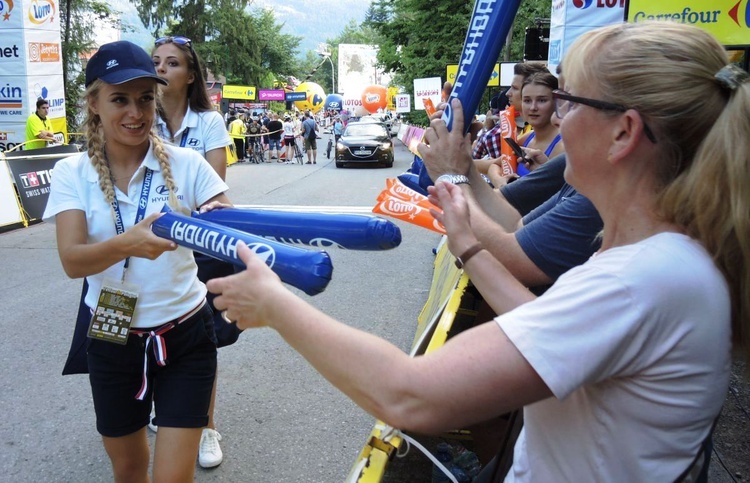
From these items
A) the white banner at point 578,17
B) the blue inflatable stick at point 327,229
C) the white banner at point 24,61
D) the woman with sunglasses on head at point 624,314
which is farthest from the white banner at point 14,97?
the woman with sunglasses on head at point 624,314

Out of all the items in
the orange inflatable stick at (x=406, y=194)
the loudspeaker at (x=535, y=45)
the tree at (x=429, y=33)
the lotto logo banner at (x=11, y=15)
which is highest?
the tree at (x=429, y=33)

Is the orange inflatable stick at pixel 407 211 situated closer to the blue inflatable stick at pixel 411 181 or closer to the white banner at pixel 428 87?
the blue inflatable stick at pixel 411 181

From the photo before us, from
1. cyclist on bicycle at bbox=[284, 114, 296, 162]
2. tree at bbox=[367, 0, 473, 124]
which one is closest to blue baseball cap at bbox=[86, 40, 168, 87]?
cyclist on bicycle at bbox=[284, 114, 296, 162]

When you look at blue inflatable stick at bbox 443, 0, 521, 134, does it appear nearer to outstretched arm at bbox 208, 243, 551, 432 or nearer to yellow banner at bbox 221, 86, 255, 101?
outstretched arm at bbox 208, 243, 551, 432

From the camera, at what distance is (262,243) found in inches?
62.0

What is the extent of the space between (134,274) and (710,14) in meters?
6.72

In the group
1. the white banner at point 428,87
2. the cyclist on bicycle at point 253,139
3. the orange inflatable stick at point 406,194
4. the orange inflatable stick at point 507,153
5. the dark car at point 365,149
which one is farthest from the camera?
the cyclist on bicycle at point 253,139

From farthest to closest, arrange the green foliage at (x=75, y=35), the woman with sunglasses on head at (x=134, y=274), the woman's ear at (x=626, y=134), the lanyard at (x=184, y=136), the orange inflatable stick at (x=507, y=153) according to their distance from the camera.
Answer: the green foliage at (x=75, y=35) < the orange inflatable stick at (x=507, y=153) < the lanyard at (x=184, y=136) < the woman with sunglasses on head at (x=134, y=274) < the woman's ear at (x=626, y=134)

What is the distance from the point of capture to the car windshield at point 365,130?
22.8m

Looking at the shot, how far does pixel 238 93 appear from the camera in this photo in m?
38.5

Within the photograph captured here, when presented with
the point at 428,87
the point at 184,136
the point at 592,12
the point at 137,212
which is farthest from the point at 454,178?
the point at 428,87

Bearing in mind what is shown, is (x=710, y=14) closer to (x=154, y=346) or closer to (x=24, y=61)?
(x=154, y=346)

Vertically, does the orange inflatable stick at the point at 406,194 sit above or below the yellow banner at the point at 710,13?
below

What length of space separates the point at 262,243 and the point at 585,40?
2.86 feet
